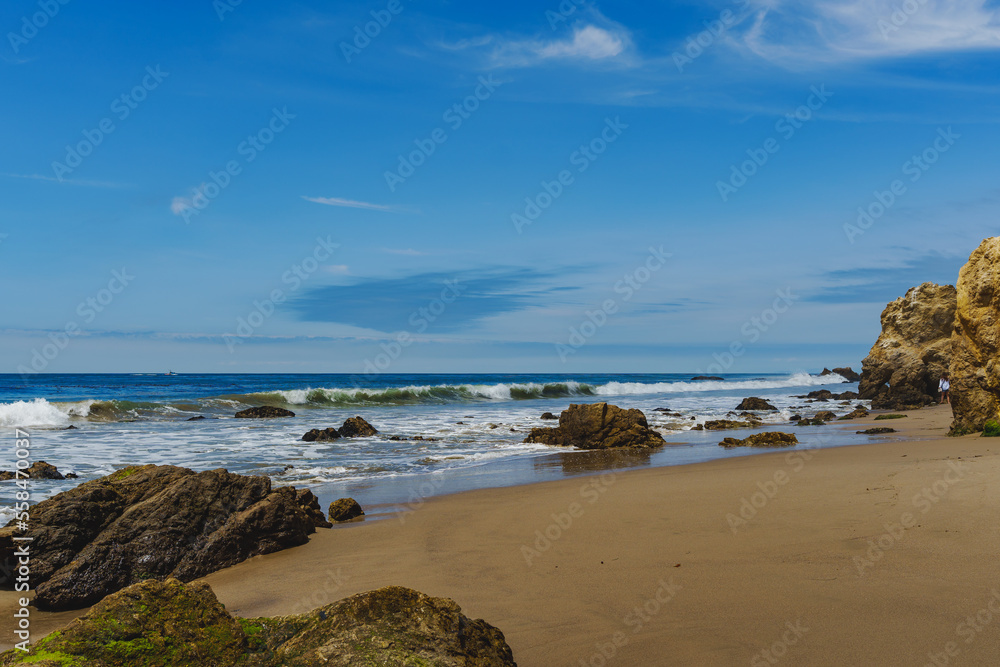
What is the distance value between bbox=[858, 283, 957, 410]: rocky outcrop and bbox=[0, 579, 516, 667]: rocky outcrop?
94.8 feet

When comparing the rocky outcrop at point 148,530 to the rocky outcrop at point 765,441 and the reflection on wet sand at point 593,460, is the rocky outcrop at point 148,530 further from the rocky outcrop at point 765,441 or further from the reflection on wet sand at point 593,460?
the rocky outcrop at point 765,441

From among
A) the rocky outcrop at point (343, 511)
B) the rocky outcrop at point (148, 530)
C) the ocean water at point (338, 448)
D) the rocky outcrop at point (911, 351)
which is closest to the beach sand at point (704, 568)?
the rocky outcrop at point (148, 530)

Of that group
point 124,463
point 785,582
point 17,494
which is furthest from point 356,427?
point 785,582

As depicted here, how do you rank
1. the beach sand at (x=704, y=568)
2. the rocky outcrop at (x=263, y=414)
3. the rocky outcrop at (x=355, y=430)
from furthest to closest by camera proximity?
the rocky outcrop at (x=263, y=414) → the rocky outcrop at (x=355, y=430) → the beach sand at (x=704, y=568)

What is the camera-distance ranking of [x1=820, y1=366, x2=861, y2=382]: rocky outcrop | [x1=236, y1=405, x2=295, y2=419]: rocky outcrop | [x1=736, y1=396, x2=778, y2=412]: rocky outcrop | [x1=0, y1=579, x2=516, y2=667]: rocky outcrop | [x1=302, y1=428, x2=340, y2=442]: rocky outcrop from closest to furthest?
[x1=0, y1=579, x2=516, y2=667]: rocky outcrop
[x1=302, y1=428, x2=340, y2=442]: rocky outcrop
[x1=236, y1=405, x2=295, y2=419]: rocky outcrop
[x1=736, y1=396, x2=778, y2=412]: rocky outcrop
[x1=820, y1=366, x2=861, y2=382]: rocky outcrop

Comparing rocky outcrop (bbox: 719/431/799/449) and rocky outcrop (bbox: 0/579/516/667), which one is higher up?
rocky outcrop (bbox: 0/579/516/667)

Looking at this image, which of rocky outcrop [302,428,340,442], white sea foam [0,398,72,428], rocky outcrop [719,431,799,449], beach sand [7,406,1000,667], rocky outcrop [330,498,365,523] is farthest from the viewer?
white sea foam [0,398,72,428]

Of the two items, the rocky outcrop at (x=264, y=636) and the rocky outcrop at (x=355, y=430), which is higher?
the rocky outcrop at (x=264, y=636)

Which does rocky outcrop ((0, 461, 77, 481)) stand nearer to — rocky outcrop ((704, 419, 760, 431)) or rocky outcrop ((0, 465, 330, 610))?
rocky outcrop ((0, 465, 330, 610))

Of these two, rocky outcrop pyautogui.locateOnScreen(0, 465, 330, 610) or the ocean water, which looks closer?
rocky outcrop pyautogui.locateOnScreen(0, 465, 330, 610)

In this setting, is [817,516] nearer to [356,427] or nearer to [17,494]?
[17,494]

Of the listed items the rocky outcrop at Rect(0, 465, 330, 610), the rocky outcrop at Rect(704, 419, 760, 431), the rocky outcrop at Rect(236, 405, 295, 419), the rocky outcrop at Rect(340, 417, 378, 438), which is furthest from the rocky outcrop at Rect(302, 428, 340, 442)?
the rocky outcrop at Rect(704, 419, 760, 431)

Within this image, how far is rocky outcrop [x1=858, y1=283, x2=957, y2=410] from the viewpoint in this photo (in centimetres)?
2777

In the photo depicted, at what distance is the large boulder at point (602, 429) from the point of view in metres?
15.8
